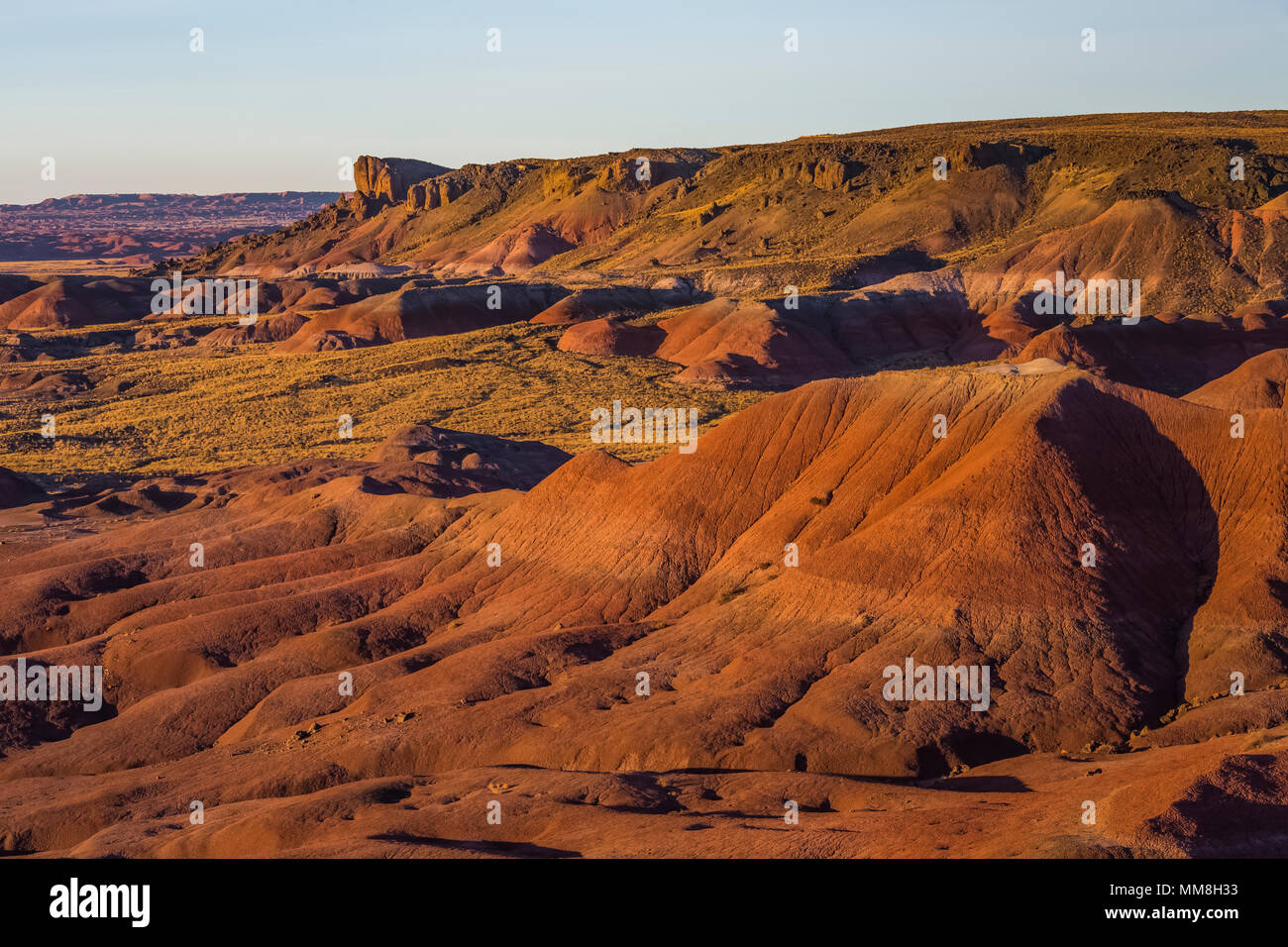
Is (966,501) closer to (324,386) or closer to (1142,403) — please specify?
(1142,403)

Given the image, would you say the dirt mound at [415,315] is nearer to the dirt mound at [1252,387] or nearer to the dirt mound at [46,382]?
the dirt mound at [46,382]

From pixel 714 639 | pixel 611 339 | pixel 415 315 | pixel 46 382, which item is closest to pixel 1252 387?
pixel 714 639

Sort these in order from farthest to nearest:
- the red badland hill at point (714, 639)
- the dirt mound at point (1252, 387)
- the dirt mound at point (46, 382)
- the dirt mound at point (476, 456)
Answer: the dirt mound at point (46, 382) → the dirt mound at point (476, 456) → the dirt mound at point (1252, 387) → the red badland hill at point (714, 639)

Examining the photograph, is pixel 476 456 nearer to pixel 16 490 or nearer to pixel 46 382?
pixel 16 490

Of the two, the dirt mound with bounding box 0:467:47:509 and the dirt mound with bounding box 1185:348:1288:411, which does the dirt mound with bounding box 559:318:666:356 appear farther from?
the dirt mound with bounding box 1185:348:1288:411

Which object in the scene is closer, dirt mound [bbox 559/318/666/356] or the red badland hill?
the red badland hill

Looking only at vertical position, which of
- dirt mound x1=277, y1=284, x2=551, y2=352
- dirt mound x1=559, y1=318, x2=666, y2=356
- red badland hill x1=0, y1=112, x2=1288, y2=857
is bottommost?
red badland hill x1=0, y1=112, x2=1288, y2=857

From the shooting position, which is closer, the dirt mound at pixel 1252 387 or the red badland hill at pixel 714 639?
the red badland hill at pixel 714 639

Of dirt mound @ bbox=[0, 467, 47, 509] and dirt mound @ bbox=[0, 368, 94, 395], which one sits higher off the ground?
dirt mound @ bbox=[0, 368, 94, 395]

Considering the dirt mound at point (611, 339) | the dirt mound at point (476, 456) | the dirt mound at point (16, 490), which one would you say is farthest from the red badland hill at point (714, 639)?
the dirt mound at point (611, 339)

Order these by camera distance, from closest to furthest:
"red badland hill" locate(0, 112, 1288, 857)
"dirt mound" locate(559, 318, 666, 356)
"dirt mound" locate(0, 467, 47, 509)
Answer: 1. "red badland hill" locate(0, 112, 1288, 857)
2. "dirt mound" locate(0, 467, 47, 509)
3. "dirt mound" locate(559, 318, 666, 356)

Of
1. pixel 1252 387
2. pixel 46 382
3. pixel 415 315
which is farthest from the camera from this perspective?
pixel 415 315

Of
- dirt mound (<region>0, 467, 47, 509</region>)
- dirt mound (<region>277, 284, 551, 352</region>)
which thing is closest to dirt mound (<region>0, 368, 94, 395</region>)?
dirt mound (<region>277, 284, 551, 352</region>)
